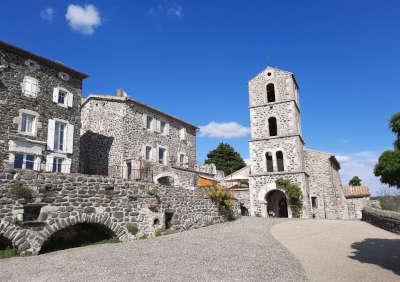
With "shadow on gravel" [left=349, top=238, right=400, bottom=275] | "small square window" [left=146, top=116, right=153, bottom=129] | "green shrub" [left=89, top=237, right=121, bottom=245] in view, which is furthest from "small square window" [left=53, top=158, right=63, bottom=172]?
"shadow on gravel" [left=349, top=238, right=400, bottom=275]

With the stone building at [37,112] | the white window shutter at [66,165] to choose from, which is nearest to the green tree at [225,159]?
the stone building at [37,112]

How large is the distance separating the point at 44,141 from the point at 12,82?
374cm

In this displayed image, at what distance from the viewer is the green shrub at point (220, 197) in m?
16.9

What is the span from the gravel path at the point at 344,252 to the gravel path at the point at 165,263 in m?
0.53

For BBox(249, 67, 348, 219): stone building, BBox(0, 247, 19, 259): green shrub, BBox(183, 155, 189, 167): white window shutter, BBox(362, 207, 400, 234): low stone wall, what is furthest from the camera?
BBox(183, 155, 189, 167): white window shutter

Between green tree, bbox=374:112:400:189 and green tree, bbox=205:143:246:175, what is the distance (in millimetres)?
37964

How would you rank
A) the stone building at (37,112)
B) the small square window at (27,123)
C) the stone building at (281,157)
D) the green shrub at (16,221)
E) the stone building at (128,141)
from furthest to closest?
the stone building at (281,157) → the stone building at (128,141) → the small square window at (27,123) → the stone building at (37,112) → the green shrub at (16,221)

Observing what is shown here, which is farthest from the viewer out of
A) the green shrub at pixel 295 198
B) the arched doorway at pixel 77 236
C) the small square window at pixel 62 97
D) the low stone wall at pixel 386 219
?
the green shrub at pixel 295 198

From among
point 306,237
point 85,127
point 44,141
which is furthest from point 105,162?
point 306,237

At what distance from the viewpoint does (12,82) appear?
17.8m

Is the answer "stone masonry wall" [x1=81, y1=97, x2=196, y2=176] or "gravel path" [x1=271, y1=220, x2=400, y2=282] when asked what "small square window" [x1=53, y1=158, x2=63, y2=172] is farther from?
"gravel path" [x1=271, y1=220, x2=400, y2=282]

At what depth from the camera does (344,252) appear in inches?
370

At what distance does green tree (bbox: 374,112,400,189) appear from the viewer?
21.9 feet

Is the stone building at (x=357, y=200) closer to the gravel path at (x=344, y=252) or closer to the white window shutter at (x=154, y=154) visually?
the gravel path at (x=344, y=252)
